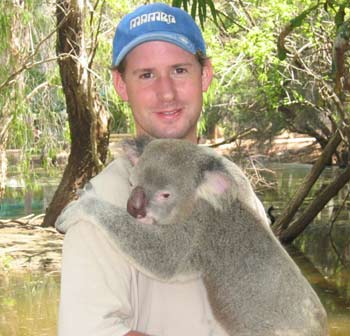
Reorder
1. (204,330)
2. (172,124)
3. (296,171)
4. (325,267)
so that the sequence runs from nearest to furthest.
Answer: (204,330)
(172,124)
(325,267)
(296,171)

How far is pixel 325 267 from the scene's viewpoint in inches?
369

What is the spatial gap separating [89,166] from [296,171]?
13070 millimetres

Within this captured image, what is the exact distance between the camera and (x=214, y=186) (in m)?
2.05

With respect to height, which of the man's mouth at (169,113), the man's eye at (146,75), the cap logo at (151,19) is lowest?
the man's mouth at (169,113)

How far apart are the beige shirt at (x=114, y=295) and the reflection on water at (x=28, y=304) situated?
5.27 meters

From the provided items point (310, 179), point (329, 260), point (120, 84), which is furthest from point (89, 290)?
point (329, 260)

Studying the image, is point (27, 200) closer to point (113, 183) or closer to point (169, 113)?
point (169, 113)

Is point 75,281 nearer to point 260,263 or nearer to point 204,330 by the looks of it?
point 204,330

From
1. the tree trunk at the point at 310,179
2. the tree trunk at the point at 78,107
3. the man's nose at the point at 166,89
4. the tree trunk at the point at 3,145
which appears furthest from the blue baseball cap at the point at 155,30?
the tree trunk at the point at 3,145

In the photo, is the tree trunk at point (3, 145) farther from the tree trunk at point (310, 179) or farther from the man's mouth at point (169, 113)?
the man's mouth at point (169, 113)

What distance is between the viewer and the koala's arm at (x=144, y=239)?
1815 mm

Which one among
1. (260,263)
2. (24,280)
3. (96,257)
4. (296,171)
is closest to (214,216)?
(260,263)

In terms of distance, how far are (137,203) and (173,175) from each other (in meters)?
0.30

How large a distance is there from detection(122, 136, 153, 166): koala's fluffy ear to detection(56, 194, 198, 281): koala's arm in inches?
10.8
